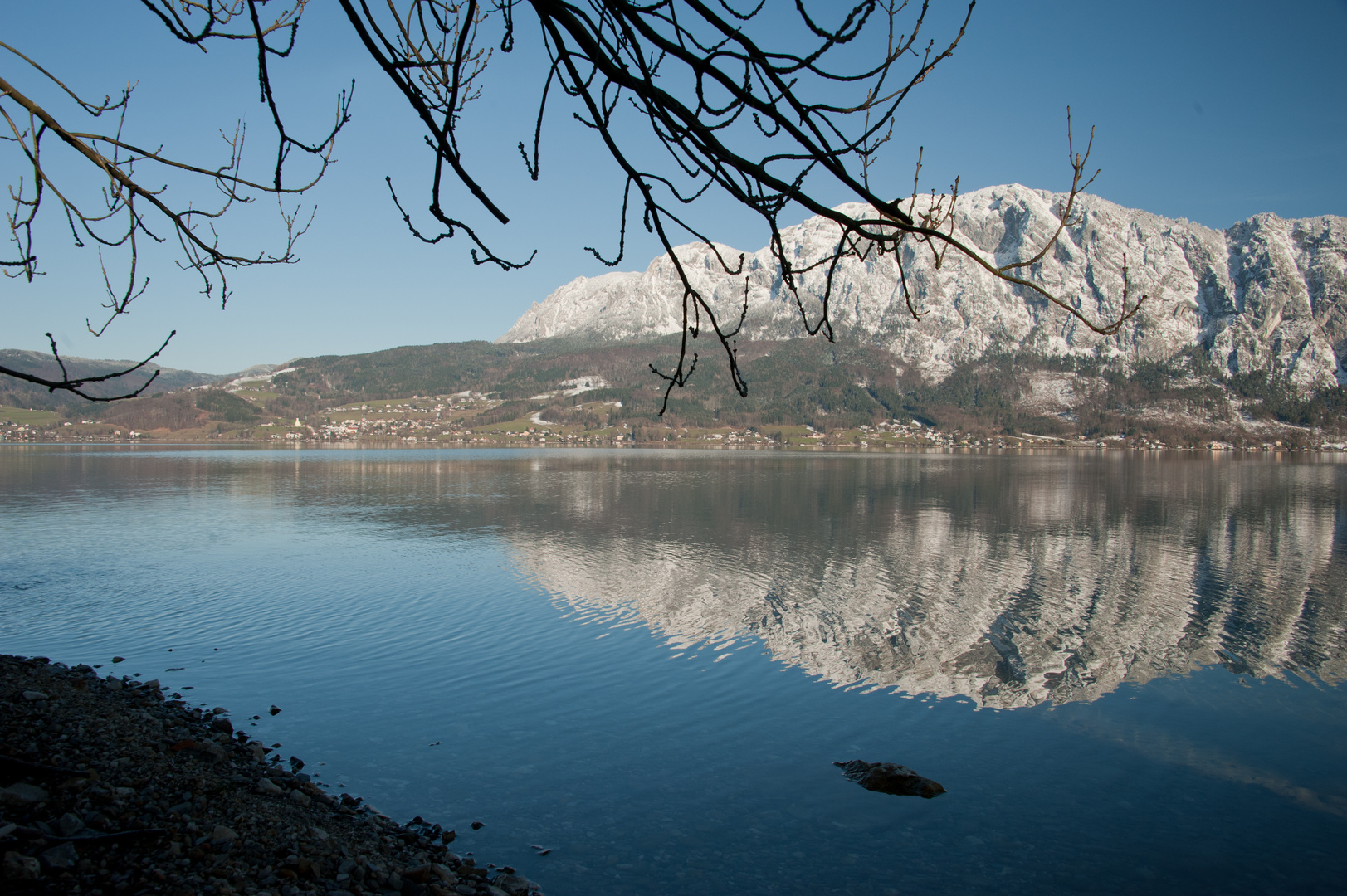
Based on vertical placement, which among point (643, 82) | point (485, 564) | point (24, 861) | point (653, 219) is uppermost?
point (643, 82)

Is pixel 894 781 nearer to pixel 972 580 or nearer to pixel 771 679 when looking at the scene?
pixel 771 679

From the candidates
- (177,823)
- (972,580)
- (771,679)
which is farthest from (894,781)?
(972,580)

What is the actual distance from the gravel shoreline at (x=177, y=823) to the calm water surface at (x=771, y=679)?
848 millimetres

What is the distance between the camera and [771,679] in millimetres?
13305

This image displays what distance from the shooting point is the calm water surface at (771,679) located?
25.8 ft

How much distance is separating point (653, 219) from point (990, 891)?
756 cm

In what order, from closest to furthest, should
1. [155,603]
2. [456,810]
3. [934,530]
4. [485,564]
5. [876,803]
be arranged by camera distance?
[456,810], [876,803], [155,603], [485,564], [934,530]

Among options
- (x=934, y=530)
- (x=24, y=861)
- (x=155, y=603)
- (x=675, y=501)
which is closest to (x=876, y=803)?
(x=24, y=861)

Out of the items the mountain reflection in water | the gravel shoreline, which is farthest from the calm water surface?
the gravel shoreline

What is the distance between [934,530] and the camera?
108 ft

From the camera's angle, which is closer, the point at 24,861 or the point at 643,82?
the point at 643,82

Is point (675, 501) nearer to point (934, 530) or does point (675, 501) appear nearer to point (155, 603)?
point (934, 530)

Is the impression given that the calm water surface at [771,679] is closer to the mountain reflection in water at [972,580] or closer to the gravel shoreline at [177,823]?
the mountain reflection in water at [972,580]

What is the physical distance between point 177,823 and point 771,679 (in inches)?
374
